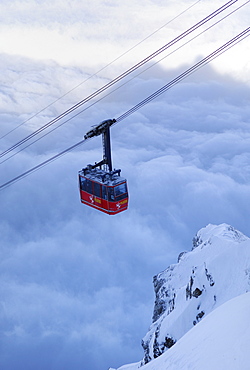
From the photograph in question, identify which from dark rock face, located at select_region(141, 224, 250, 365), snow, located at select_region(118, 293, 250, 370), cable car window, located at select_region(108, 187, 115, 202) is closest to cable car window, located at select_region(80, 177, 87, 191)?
cable car window, located at select_region(108, 187, 115, 202)

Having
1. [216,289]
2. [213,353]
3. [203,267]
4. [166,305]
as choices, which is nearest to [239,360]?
[213,353]

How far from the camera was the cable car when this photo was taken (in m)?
35.1

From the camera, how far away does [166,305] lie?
88.7m

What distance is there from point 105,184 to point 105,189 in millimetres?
346

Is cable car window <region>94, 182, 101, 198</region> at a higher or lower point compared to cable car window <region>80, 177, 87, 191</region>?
lower

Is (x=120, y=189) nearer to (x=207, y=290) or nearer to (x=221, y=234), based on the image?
(x=207, y=290)

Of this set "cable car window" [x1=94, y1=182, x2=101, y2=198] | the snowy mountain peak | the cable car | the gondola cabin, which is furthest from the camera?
the snowy mountain peak

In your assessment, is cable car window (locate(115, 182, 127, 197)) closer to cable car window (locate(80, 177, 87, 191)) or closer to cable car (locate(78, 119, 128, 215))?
cable car (locate(78, 119, 128, 215))

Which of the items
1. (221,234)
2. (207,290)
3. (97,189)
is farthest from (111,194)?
(221,234)

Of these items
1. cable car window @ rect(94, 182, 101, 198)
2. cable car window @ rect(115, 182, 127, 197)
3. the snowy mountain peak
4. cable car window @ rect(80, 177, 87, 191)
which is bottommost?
cable car window @ rect(115, 182, 127, 197)

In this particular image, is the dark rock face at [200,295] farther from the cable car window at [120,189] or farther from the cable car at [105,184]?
the cable car window at [120,189]

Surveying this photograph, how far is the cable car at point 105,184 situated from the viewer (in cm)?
3509

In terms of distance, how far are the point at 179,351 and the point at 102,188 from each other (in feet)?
42.1

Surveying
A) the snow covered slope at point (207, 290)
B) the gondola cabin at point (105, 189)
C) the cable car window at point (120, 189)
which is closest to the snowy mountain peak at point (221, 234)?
the snow covered slope at point (207, 290)
